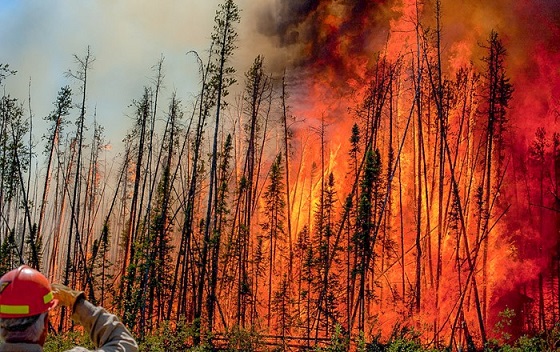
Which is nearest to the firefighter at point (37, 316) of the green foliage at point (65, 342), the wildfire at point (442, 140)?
the green foliage at point (65, 342)

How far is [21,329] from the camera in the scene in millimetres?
2162

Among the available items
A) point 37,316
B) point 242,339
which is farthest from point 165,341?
point 37,316

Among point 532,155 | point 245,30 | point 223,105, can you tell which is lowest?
point 532,155

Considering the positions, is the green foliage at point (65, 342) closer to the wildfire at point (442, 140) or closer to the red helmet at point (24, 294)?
the wildfire at point (442, 140)

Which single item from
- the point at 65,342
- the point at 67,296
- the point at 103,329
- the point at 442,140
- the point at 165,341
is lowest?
the point at 165,341

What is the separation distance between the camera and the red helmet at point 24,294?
7.19 ft

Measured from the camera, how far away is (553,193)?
19.2 m

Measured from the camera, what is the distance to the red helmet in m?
2.19

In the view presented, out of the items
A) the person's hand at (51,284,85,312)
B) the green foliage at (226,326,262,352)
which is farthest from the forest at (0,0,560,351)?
the person's hand at (51,284,85,312)

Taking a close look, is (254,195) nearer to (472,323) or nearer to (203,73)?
(203,73)

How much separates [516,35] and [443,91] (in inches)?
146

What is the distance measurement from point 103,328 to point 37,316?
11.1 inches

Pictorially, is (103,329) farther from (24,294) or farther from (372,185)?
(372,185)

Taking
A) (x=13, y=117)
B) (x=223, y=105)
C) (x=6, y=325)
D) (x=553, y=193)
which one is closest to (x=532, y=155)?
(x=553, y=193)
